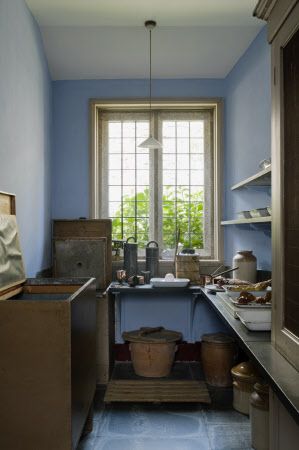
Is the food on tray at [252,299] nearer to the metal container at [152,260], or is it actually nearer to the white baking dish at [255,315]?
the white baking dish at [255,315]

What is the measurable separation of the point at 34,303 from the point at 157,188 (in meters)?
3.00

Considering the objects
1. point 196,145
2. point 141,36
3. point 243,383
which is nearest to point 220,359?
point 243,383

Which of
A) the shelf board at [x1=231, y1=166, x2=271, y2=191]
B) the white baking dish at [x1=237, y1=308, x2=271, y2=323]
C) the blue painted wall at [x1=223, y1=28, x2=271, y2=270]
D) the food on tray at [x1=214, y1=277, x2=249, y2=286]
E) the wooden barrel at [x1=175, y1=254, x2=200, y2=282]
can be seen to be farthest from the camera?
the wooden barrel at [x1=175, y1=254, x2=200, y2=282]

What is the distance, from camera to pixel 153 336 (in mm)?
4133

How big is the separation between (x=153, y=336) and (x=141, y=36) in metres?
2.95

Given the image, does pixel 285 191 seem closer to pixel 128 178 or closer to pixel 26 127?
pixel 26 127

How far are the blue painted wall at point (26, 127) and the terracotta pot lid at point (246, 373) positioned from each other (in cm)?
192

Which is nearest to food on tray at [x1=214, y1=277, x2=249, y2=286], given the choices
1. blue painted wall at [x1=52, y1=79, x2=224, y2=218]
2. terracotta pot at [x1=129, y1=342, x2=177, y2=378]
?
terracotta pot at [x1=129, y1=342, x2=177, y2=378]

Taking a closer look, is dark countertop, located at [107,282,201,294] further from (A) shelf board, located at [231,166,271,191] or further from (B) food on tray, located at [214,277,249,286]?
(A) shelf board, located at [231,166,271,191]

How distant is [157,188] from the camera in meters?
4.82

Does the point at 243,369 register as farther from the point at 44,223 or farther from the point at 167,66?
the point at 167,66

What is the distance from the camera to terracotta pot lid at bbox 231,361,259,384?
3.15 meters

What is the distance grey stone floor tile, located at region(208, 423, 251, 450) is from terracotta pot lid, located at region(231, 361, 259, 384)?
33 centimetres

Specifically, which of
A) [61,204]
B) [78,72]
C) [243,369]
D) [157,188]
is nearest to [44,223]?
[61,204]
